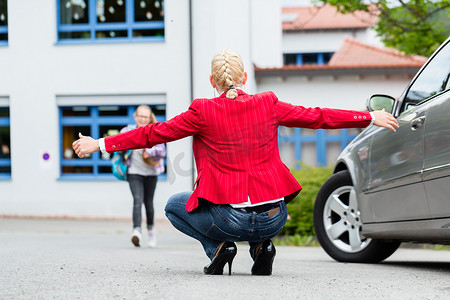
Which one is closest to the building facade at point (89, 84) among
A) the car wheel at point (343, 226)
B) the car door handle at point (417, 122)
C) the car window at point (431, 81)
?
the car wheel at point (343, 226)

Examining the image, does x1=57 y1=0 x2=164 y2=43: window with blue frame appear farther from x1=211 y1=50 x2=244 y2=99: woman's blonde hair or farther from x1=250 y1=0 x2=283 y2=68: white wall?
x1=211 y1=50 x2=244 y2=99: woman's blonde hair

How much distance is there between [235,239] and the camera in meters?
4.92

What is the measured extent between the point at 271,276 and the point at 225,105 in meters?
1.17

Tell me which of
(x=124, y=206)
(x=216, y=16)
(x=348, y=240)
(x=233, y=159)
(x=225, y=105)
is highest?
(x=216, y=16)

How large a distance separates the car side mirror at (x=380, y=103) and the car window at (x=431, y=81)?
14cm

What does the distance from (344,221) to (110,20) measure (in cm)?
1320

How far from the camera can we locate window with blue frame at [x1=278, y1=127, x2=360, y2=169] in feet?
69.6

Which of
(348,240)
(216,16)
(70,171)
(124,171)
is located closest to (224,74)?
(348,240)

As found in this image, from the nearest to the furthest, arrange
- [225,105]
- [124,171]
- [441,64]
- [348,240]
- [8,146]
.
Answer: [225,105]
[441,64]
[348,240]
[124,171]
[8,146]

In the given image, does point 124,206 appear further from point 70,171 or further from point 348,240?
point 348,240

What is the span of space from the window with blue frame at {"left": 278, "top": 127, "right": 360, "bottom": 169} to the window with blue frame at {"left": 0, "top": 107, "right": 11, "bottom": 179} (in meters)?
7.06

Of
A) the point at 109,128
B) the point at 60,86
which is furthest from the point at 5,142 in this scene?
the point at 109,128

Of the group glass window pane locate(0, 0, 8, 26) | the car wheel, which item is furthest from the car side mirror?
glass window pane locate(0, 0, 8, 26)

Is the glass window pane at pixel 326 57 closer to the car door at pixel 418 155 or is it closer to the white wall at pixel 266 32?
the white wall at pixel 266 32
